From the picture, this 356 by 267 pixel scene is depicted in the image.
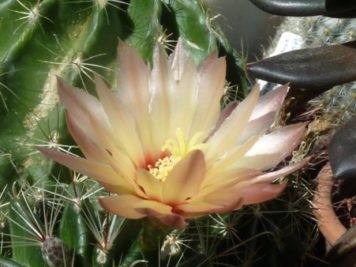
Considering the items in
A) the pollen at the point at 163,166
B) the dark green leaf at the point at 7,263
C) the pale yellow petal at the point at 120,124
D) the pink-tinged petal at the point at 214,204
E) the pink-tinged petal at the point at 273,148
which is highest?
the pale yellow petal at the point at 120,124

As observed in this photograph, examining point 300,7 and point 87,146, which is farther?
point 300,7

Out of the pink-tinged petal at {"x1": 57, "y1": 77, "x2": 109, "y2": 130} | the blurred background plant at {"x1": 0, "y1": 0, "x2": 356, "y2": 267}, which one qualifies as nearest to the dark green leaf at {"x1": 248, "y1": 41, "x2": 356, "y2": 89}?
the blurred background plant at {"x1": 0, "y1": 0, "x2": 356, "y2": 267}

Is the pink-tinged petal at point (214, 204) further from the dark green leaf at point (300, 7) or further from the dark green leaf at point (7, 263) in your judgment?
the dark green leaf at point (300, 7)

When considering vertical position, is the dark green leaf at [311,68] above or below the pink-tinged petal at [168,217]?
below

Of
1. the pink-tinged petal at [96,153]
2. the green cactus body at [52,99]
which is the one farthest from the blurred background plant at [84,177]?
the pink-tinged petal at [96,153]

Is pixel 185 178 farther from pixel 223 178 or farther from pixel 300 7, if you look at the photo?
pixel 300 7

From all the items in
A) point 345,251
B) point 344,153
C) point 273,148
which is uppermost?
point 273,148

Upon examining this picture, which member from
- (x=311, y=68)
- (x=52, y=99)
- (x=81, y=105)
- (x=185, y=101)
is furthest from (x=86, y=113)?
(x=311, y=68)

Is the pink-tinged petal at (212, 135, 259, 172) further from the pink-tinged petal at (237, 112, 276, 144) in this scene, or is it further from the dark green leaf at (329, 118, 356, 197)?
the dark green leaf at (329, 118, 356, 197)

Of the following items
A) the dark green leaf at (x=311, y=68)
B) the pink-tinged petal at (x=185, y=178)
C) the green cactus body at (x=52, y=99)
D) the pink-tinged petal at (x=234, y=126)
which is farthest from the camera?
the dark green leaf at (x=311, y=68)
